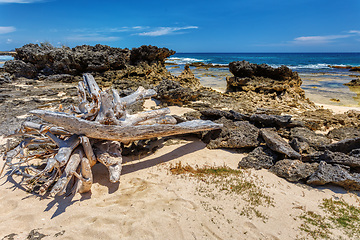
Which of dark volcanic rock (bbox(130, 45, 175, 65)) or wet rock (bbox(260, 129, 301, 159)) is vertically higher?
dark volcanic rock (bbox(130, 45, 175, 65))

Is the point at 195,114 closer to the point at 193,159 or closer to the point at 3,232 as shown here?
the point at 193,159

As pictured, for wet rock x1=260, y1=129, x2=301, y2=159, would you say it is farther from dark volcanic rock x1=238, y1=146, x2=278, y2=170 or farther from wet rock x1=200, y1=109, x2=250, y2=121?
wet rock x1=200, y1=109, x2=250, y2=121

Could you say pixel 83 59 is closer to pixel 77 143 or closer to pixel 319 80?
pixel 77 143

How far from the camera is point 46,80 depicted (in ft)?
58.8

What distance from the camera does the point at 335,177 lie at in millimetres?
3984

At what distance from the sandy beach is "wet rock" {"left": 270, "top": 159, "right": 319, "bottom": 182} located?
150 mm

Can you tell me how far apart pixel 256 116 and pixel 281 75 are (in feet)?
27.2

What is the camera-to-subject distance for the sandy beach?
9.95 ft

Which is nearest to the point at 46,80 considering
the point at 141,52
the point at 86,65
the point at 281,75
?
the point at 86,65

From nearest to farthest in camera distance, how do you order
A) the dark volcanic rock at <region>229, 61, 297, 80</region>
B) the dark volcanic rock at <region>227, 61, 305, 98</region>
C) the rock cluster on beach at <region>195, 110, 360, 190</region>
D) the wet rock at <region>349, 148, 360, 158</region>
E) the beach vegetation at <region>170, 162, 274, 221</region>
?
the beach vegetation at <region>170, 162, 274, 221</region>
the rock cluster on beach at <region>195, 110, 360, 190</region>
the wet rock at <region>349, 148, 360, 158</region>
the dark volcanic rock at <region>227, 61, 305, 98</region>
the dark volcanic rock at <region>229, 61, 297, 80</region>

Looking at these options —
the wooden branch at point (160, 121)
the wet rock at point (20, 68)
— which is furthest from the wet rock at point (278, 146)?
the wet rock at point (20, 68)

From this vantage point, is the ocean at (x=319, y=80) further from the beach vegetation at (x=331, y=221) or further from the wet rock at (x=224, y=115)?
the beach vegetation at (x=331, y=221)

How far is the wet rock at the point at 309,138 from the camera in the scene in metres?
5.28

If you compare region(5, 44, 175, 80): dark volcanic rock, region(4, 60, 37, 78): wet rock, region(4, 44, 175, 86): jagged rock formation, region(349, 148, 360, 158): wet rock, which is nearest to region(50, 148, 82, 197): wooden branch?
region(349, 148, 360, 158): wet rock
